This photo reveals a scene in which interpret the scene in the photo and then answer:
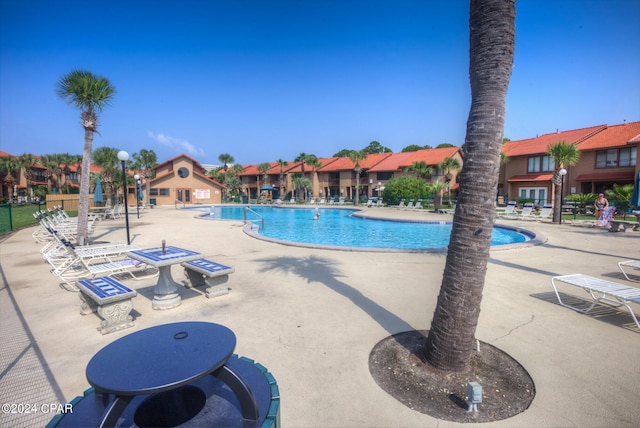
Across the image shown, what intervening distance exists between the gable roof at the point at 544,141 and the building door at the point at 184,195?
4155cm

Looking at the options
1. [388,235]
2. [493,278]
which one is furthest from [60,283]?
[388,235]

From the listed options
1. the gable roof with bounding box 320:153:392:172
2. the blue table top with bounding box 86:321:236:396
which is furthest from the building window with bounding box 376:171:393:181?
the blue table top with bounding box 86:321:236:396

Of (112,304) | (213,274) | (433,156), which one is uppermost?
(433,156)

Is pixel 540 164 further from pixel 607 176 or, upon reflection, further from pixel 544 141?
pixel 607 176

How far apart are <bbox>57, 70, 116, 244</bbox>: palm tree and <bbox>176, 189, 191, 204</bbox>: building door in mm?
36922

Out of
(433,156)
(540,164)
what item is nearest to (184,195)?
(433,156)

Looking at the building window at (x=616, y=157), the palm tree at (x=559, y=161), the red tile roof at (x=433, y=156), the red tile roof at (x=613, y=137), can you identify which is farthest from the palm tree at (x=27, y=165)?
the building window at (x=616, y=157)

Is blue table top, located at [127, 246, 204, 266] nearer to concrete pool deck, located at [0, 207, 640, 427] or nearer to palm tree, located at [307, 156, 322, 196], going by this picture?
concrete pool deck, located at [0, 207, 640, 427]

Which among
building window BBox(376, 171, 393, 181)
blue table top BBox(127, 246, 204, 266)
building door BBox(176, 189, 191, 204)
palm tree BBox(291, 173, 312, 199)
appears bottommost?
blue table top BBox(127, 246, 204, 266)

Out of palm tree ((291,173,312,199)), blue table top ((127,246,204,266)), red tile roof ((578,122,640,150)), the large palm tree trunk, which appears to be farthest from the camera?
palm tree ((291,173,312,199))

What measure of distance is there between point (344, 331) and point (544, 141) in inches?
1569

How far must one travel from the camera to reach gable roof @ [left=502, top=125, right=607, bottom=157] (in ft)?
105

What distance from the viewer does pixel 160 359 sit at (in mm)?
1836

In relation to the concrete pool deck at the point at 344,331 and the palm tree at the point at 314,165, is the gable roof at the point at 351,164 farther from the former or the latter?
the concrete pool deck at the point at 344,331
